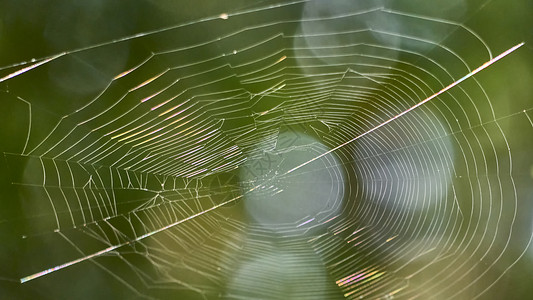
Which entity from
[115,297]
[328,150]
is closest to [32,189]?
[115,297]

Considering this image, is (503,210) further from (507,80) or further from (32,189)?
(32,189)

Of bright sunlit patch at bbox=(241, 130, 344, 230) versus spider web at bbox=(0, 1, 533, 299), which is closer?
spider web at bbox=(0, 1, 533, 299)

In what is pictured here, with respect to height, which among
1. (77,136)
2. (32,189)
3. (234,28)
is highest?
(234,28)

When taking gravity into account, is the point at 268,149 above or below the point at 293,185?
above

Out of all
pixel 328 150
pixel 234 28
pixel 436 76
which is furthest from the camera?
pixel 328 150

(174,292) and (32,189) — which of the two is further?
(174,292)

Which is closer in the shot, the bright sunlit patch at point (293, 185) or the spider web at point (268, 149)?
the spider web at point (268, 149)

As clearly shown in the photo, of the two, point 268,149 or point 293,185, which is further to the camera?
point 293,185

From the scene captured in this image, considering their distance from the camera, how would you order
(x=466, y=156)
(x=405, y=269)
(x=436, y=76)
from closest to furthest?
(x=436, y=76)
(x=466, y=156)
(x=405, y=269)
